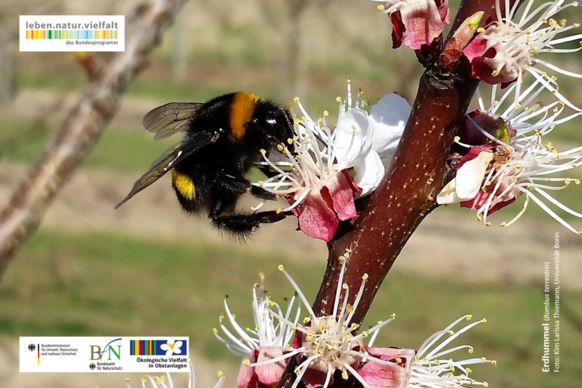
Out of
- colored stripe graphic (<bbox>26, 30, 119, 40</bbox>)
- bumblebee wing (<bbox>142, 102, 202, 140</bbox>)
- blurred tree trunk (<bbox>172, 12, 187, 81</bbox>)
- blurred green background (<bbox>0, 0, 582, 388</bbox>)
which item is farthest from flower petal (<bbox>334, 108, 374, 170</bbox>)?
blurred tree trunk (<bbox>172, 12, 187, 81</bbox>)

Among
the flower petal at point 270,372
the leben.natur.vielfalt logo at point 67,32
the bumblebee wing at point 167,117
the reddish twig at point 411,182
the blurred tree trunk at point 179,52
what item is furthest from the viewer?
the blurred tree trunk at point 179,52

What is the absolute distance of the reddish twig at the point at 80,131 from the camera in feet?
4.72

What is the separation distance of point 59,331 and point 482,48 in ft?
14.0

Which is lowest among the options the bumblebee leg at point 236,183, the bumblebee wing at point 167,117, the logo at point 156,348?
the logo at point 156,348

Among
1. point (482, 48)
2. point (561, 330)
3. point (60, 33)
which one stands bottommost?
point (561, 330)

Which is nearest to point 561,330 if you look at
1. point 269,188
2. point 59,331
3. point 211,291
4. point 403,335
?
point 403,335

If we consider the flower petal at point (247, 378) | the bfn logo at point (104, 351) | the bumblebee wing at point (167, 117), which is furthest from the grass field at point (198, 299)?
the flower petal at point (247, 378)

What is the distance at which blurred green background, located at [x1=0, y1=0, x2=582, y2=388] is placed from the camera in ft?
15.3

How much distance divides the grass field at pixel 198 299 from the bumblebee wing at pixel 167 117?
328 centimetres

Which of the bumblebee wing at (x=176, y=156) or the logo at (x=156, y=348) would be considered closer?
the bumblebee wing at (x=176, y=156)

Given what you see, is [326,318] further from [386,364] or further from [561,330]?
[561,330]

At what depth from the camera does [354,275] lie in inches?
29.7

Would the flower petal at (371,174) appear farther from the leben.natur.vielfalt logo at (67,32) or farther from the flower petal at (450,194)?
the leben.natur.vielfalt logo at (67,32)

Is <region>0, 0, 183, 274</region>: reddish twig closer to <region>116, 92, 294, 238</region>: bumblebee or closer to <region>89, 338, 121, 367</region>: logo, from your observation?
<region>116, 92, 294, 238</region>: bumblebee
